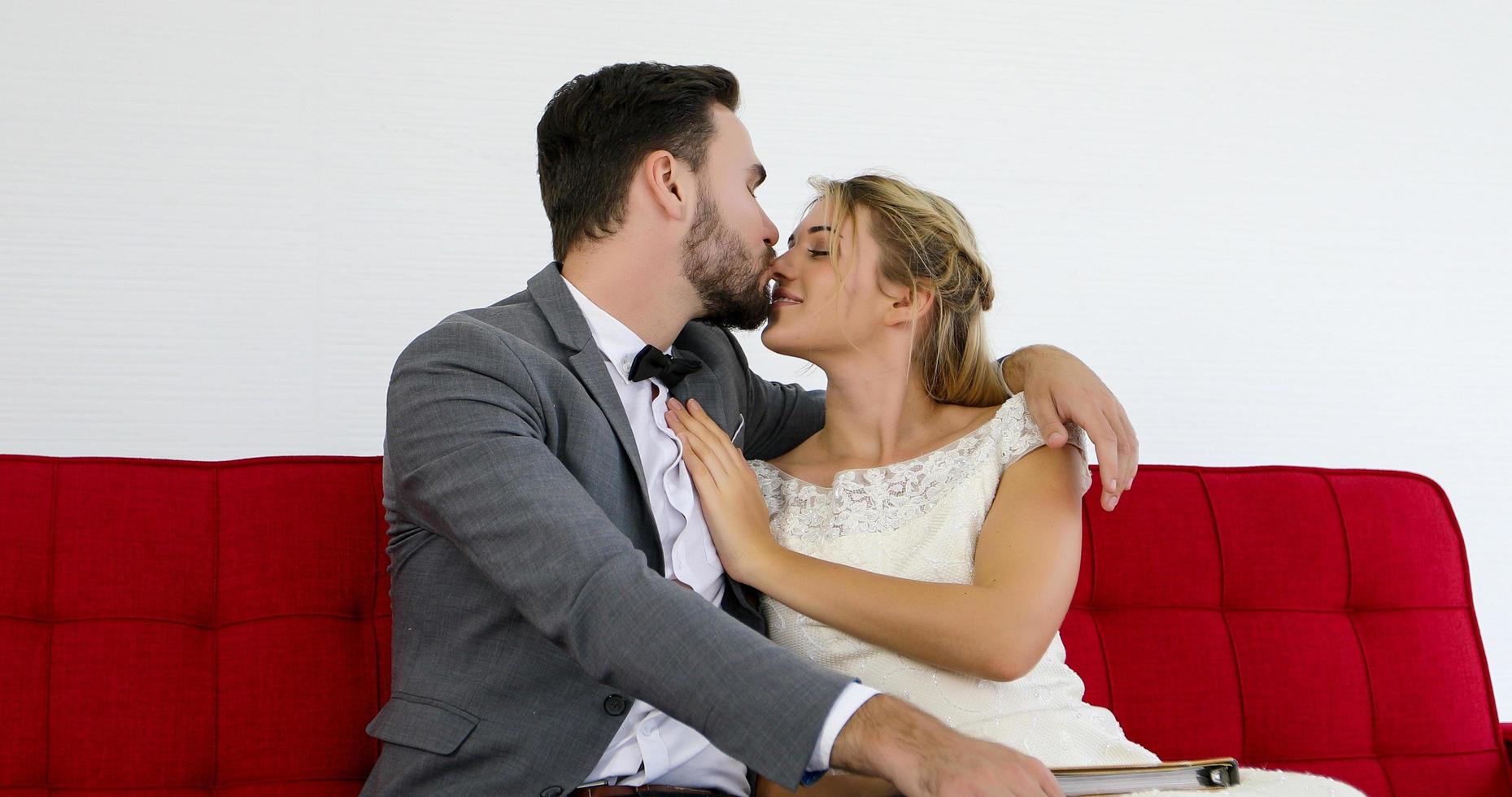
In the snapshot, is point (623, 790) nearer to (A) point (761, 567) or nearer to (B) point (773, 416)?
(A) point (761, 567)

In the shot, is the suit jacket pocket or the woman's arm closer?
the suit jacket pocket

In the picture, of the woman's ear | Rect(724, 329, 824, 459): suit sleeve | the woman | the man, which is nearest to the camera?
the man

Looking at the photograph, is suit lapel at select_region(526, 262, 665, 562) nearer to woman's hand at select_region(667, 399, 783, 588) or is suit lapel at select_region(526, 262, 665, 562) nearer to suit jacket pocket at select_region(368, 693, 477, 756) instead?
woman's hand at select_region(667, 399, 783, 588)

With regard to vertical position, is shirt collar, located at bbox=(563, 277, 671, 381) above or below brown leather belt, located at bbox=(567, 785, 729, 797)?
above

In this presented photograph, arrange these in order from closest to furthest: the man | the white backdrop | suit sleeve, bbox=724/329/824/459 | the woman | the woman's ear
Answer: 1. the man
2. the woman
3. the woman's ear
4. suit sleeve, bbox=724/329/824/459
5. the white backdrop

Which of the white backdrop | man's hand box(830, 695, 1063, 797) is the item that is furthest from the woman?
man's hand box(830, 695, 1063, 797)

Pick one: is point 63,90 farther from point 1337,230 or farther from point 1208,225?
point 1337,230

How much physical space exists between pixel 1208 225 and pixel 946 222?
1.25 metres

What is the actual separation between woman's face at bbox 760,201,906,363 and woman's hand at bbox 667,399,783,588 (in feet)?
0.82

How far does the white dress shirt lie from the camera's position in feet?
5.51

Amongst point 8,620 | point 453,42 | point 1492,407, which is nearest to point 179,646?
point 8,620

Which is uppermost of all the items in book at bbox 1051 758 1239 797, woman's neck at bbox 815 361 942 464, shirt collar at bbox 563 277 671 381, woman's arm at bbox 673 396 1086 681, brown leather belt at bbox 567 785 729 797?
shirt collar at bbox 563 277 671 381

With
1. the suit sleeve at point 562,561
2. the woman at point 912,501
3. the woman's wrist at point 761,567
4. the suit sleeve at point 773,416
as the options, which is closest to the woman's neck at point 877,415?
the woman at point 912,501

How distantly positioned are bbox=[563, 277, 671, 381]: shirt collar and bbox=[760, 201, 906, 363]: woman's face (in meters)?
0.25
